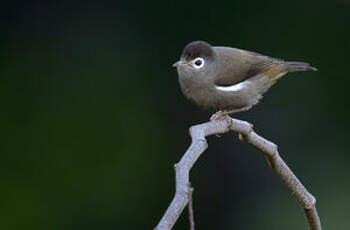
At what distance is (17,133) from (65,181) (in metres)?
0.51

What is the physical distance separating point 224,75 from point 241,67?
0.14 meters

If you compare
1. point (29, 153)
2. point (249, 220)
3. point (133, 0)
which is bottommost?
point (249, 220)

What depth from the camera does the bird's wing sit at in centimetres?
461

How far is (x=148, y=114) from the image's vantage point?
6410 millimetres

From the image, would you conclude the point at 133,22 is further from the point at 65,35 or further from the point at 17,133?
the point at 17,133

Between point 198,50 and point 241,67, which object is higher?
point 198,50

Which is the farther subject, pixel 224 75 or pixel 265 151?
pixel 224 75

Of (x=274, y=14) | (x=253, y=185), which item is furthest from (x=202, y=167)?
(x=274, y=14)

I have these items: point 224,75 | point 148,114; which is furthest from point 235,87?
point 148,114

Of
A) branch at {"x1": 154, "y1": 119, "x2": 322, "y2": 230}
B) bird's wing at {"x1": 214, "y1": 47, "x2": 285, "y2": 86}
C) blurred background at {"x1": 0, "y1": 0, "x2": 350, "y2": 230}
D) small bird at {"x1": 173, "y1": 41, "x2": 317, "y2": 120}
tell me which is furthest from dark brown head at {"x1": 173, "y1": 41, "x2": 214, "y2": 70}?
blurred background at {"x1": 0, "y1": 0, "x2": 350, "y2": 230}

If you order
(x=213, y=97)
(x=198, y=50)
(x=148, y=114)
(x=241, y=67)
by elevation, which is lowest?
(x=148, y=114)

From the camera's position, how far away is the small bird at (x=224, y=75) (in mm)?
4492

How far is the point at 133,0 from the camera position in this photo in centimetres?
672

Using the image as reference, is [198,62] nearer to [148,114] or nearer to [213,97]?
[213,97]
